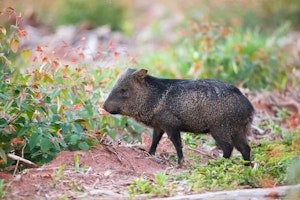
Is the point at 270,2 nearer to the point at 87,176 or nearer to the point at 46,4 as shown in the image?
the point at 46,4

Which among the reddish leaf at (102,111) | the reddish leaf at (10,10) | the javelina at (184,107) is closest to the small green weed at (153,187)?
the javelina at (184,107)

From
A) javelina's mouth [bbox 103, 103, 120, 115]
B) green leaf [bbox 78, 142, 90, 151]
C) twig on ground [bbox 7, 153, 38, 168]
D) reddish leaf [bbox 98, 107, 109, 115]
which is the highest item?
reddish leaf [bbox 98, 107, 109, 115]

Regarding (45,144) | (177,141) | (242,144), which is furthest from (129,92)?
(45,144)

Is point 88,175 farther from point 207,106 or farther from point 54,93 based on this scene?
point 207,106

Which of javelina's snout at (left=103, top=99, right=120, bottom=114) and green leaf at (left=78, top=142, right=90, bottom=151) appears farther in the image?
javelina's snout at (left=103, top=99, right=120, bottom=114)

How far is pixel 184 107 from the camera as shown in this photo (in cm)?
667

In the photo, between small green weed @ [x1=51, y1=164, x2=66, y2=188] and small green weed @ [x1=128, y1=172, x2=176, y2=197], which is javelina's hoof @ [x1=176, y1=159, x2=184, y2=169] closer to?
small green weed @ [x1=128, y1=172, x2=176, y2=197]

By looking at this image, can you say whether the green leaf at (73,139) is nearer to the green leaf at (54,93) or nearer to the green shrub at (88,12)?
the green leaf at (54,93)

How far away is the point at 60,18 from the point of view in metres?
15.5

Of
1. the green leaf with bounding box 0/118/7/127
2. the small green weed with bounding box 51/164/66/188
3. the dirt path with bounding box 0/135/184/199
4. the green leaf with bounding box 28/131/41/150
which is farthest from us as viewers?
the green leaf with bounding box 28/131/41/150

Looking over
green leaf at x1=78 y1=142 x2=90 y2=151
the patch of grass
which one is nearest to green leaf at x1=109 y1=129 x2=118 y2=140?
green leaf at x1=78 y1=142 x2=90 y2=151

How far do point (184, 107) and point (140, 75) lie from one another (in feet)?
1.91

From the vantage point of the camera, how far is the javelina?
6.59m

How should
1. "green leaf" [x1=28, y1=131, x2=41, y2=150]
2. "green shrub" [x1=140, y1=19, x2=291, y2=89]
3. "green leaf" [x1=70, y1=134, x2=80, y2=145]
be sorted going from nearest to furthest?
"green leaf" [x1=28, y1=131, x2=41, y2=150], "green leaf" [x1=70, y1=134, x2=80, y2=145], "green shrub" [x1=140, y1=19, x2=291, y2=89]
